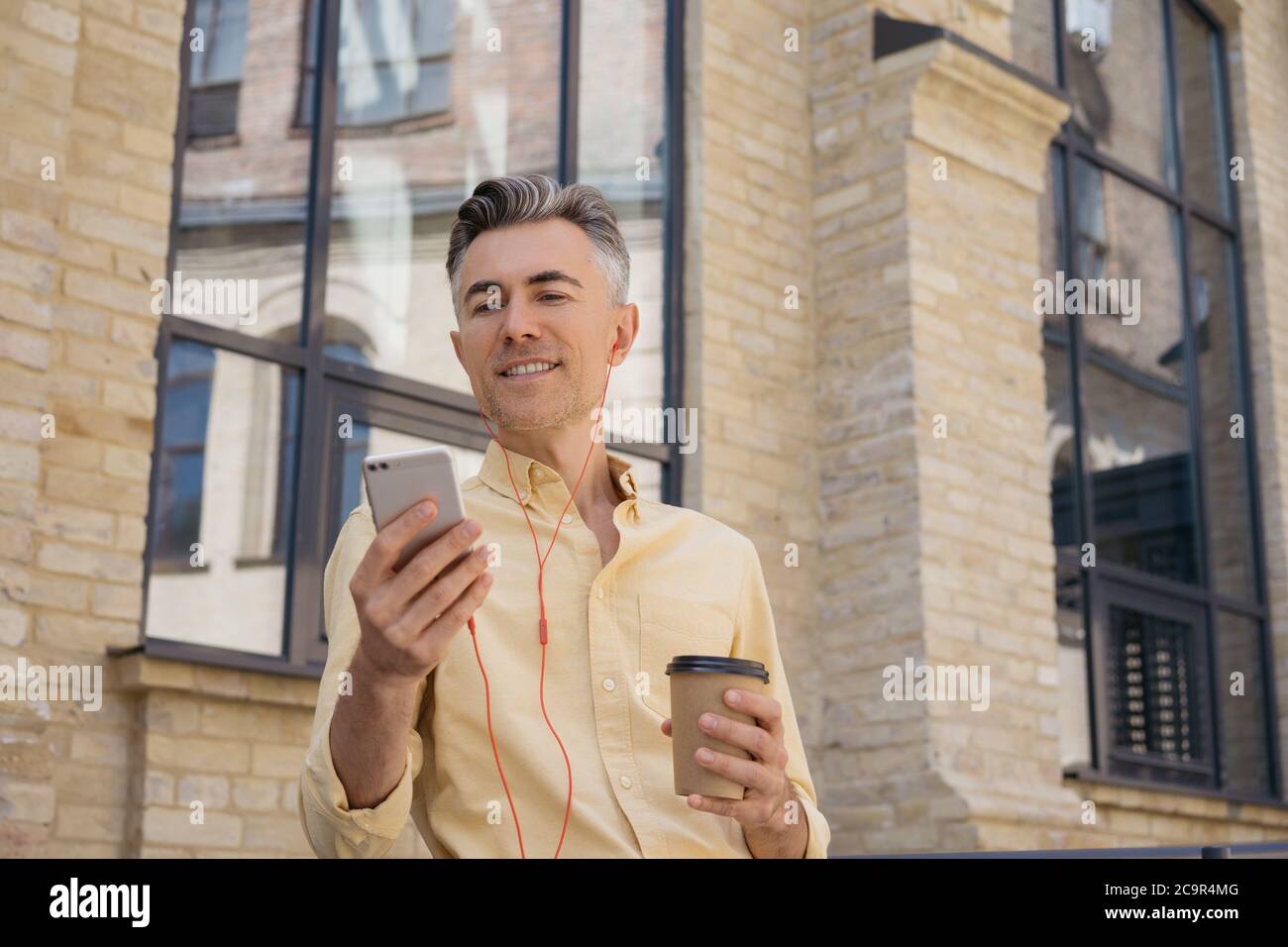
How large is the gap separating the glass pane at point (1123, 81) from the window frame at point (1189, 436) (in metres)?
0.10

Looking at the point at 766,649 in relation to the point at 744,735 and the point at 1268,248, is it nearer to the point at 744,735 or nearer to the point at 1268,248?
the point at 744,735

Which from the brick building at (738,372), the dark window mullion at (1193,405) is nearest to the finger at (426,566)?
the brick building at (738,372)

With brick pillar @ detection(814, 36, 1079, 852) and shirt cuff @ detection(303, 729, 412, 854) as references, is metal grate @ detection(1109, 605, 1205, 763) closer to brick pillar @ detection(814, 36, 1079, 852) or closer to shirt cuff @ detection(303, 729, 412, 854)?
brick pillar @ detection(814, 36, 1079, 852)

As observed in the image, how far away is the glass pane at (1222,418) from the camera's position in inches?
443

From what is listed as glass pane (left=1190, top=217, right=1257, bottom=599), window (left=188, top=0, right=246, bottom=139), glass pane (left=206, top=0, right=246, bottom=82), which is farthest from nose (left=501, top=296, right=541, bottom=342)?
glass pane (left=1190, top=217, right=1257, bottom=599)

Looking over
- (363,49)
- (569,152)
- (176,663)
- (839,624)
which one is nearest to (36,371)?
(176,663)

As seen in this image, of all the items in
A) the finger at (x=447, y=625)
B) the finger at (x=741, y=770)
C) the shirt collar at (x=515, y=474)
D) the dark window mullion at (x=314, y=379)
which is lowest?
the finger at (x=741, y=770)

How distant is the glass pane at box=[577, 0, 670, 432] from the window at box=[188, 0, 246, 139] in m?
1.95

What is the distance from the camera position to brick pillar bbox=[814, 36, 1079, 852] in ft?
25.3

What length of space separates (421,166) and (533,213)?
5190mm

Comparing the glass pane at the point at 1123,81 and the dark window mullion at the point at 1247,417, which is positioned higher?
the glass pane at the point at 1123,81

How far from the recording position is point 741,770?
1.94m

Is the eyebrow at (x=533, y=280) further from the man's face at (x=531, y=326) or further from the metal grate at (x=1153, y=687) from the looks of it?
the metal grate at (x=1153, y=687)

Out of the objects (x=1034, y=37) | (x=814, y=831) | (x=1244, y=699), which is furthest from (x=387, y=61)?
(x=1244, y=699)
